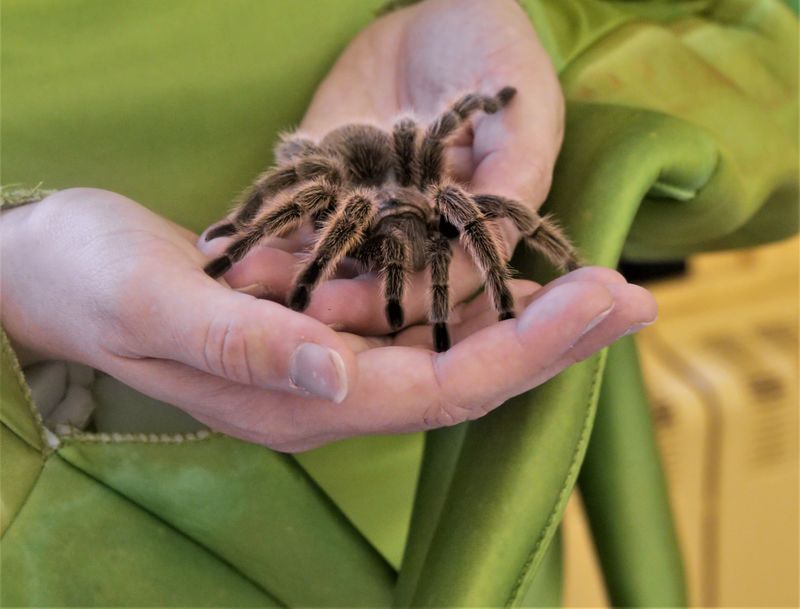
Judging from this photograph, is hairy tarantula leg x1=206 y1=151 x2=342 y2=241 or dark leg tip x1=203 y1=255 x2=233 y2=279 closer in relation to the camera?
dark leg tip x1=203 y1=255 x2=233 y2=279

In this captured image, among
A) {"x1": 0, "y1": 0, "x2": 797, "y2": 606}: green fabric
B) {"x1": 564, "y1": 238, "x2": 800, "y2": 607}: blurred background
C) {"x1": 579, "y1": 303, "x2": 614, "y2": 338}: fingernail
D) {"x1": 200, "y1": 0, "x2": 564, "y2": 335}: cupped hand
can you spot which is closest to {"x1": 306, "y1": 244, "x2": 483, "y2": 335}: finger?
{"x1": 200, "y1": 0, "x2": 564, "y2": 335}: cupped hand

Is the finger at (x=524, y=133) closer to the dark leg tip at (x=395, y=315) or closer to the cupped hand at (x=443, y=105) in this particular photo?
the cupped hand at (x=443, y=105)

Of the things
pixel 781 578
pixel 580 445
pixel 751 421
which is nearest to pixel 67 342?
pixel 580 445

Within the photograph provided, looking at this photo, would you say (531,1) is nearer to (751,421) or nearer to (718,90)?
(718,90)

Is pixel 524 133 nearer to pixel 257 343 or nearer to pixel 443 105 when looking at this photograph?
pixel 443 105

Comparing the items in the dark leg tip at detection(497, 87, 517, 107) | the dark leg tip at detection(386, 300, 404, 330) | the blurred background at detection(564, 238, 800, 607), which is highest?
the dark leg tip at detection(497, 87, 517, 107)

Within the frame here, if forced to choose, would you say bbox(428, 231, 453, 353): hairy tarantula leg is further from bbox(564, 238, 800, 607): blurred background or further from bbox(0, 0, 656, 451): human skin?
bbox(564, 238, 800, 607): blurred background

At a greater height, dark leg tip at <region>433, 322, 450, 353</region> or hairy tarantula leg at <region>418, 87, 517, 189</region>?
hairy tarantula leg at <region>418, 87, 517, 189</region>
